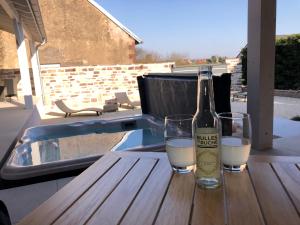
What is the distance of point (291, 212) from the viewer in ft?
2.45

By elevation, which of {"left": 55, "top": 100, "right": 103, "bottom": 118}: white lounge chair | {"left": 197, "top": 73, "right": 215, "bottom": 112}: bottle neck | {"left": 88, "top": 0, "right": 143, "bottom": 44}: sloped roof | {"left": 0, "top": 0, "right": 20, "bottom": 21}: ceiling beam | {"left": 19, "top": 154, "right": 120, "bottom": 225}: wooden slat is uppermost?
{"left": 88, "top": 0, "right": 143, "bottom": 44}: sloped roof

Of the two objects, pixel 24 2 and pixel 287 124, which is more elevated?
pixel 24 2

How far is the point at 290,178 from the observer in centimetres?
96

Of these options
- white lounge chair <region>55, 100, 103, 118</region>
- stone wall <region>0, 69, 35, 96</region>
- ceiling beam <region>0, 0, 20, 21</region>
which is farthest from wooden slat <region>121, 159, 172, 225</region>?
stone wall <region>0, 69, 35, 96</region>

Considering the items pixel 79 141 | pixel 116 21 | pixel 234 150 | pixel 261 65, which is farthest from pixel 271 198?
pixel 116 21

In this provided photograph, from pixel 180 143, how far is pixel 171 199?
0.21m

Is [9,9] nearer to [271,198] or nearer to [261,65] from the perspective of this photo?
[261,65]

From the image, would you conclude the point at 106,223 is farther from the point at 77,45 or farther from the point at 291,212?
the point at 77,45

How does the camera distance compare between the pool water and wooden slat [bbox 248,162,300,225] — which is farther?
the pool water

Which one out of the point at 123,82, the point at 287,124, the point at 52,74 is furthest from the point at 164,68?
the point at 287,124

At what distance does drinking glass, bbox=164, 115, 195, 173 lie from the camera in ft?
3.23

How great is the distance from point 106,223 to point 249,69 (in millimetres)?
3033

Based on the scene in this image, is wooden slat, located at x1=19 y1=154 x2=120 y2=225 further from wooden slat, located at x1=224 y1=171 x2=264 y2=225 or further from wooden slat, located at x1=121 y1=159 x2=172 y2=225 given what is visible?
wooden slat, located at x1=224 y1=171 x2=264 y2=225

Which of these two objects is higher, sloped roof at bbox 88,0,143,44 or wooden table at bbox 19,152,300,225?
sloped roof at bbox 88,0,143,44
